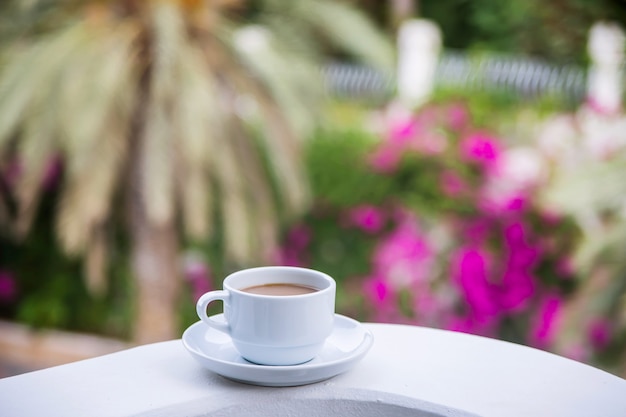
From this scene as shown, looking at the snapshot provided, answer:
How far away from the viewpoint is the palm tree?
9.54ft

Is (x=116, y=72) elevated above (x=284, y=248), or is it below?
above

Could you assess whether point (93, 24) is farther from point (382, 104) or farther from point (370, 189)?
point (382, 104)

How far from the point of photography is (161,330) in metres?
3.37

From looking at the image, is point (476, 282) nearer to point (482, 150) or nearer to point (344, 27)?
point (482, 150)

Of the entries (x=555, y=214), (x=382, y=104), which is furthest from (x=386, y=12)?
(x=555, y=214)

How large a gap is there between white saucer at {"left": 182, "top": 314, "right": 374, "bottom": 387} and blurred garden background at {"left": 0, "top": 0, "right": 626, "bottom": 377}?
1.69 meters

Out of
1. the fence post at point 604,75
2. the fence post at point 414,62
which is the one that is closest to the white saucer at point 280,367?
the fence post at point 604,75

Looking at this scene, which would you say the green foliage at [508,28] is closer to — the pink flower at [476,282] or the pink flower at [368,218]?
the pink flower at [368,218]

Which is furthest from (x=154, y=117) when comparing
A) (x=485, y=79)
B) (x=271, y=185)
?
(x=485, y=79)

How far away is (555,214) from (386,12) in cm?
725

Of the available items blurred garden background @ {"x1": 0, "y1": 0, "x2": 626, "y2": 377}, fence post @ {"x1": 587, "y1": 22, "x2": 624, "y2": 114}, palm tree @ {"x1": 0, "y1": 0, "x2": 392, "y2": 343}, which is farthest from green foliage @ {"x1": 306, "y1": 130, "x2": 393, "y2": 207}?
fence post @ {"x1": 587, "y1": 22, "x2": 624, "y2": 114}

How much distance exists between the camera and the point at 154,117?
2977mm

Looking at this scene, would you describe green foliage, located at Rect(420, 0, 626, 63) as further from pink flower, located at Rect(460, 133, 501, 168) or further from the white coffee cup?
the white coffee cup

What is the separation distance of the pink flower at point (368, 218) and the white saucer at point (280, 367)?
263 centimetres
